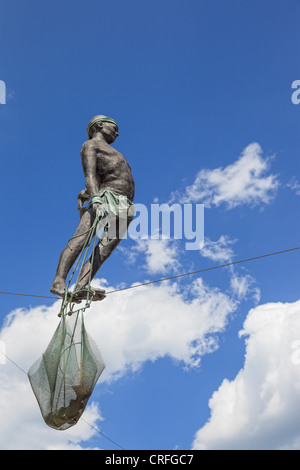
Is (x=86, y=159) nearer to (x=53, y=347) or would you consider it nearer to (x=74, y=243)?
(x=74, y=243)

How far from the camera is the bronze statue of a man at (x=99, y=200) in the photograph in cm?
910

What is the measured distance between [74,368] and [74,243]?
1975 mm

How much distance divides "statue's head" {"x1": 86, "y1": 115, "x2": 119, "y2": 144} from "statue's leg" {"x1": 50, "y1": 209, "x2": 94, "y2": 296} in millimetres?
1613

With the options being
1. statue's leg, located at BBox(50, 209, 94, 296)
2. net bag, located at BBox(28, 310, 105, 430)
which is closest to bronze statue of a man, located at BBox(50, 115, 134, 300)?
statue's leg, located at BBox(50, 209, 94, 296)

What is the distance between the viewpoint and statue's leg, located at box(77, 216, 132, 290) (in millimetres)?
9109

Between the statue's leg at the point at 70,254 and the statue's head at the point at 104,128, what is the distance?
63.5 inches

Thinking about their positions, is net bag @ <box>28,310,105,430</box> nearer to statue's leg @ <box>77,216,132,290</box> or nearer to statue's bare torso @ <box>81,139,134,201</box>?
statue's leg @ <box>77,216,132,290</box>

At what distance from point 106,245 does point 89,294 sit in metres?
0.97

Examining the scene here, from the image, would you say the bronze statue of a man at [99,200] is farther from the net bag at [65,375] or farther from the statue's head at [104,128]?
the net bag at [65,375]

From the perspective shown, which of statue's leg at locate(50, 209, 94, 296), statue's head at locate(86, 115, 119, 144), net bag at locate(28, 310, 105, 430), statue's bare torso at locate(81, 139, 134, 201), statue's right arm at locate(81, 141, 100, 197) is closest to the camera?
net bag at locate(28, 310, 105, 430)

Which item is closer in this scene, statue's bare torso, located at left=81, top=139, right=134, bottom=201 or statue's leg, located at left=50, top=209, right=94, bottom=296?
statue's leg, located at left=50, top=209, right=94, bottom=296
